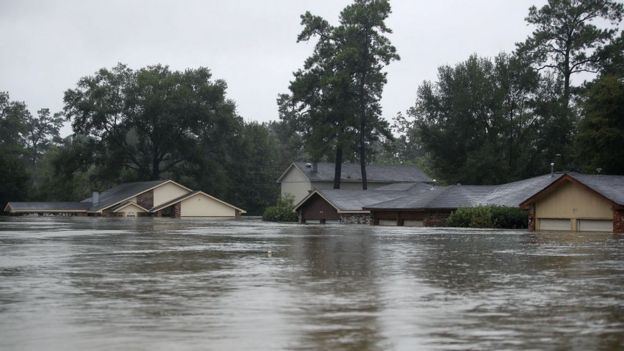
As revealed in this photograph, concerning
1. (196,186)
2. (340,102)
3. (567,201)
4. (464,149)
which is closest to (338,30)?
(340,102)

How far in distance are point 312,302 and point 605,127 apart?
5328 cm

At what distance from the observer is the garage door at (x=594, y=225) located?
168ft

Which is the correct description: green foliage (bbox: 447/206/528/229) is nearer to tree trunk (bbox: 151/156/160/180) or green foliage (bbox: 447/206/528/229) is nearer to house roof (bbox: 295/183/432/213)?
house roof (bbox: 295/183/432/213)

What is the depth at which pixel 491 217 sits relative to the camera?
6206cm

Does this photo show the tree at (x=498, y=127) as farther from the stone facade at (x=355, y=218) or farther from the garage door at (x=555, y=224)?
the garage door at (x=555, y=224)

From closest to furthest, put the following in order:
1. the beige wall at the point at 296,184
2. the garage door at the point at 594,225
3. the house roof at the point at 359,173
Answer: the garage door at the point at 594,225 → the house roof at the point at 359,173 → the beige wall at the point at 296,184

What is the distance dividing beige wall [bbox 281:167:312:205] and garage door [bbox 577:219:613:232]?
2068 inches

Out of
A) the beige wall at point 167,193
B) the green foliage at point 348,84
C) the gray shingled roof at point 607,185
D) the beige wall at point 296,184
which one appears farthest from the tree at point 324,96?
the gray shingled roof at point 607,185

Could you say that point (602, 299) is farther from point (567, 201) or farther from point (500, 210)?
point (500, 210)

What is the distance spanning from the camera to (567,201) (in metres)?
54.0

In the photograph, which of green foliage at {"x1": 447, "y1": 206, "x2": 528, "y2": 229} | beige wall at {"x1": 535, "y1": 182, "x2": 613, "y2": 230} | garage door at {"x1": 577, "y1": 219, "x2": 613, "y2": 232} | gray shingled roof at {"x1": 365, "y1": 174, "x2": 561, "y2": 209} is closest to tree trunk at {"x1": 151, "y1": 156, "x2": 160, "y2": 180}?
gray shingled roof at {"x1": 365, "y1": 174, "x2": 561, "y2": 209}

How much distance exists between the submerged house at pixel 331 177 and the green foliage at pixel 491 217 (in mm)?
37813

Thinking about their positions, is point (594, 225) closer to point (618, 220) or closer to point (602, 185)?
point (618, 220)

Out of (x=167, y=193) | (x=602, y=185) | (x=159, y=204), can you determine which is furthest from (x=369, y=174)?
(x=602, y=185)
